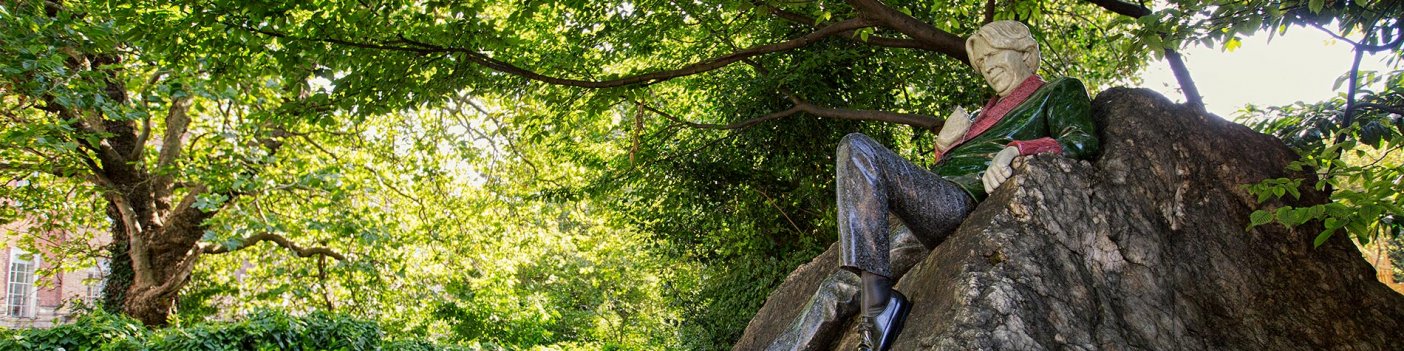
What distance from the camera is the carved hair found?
4.68 m

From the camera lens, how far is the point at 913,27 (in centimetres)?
664

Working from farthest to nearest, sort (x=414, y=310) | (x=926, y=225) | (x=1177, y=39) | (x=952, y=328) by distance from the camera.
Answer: (x=414, y=310) → (x=1177, y=39) → (x=926, y=225) → (x=952, y=328)

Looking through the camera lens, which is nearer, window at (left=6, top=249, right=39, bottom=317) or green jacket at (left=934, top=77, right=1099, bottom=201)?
green jacket at (left=934, top=77, right=1099, bottom=201)

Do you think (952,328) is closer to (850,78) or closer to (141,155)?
(850,78)

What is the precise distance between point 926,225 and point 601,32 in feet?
19.7

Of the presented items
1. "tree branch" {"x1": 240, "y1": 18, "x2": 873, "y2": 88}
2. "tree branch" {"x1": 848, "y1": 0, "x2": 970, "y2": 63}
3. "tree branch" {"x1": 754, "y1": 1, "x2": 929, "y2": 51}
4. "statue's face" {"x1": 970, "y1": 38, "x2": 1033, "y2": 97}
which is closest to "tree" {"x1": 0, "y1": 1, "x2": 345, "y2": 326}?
"tree branch" {"x1": 240, "y1": 18, "x2": 873, "y2": 88}

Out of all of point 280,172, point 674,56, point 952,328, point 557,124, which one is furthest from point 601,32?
point 952,328

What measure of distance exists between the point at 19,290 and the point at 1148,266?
26.3 metres

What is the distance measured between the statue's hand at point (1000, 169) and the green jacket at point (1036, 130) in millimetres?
115

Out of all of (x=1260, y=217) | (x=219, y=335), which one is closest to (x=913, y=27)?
(x=1260, y=217)

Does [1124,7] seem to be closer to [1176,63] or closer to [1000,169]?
[1176,63]

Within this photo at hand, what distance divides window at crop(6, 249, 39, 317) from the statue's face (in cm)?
2440

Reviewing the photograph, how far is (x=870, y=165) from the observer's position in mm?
3961

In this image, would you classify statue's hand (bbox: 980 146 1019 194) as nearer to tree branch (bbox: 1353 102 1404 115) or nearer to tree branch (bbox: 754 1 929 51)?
tree branch (bbox: 754 1 929 51)
